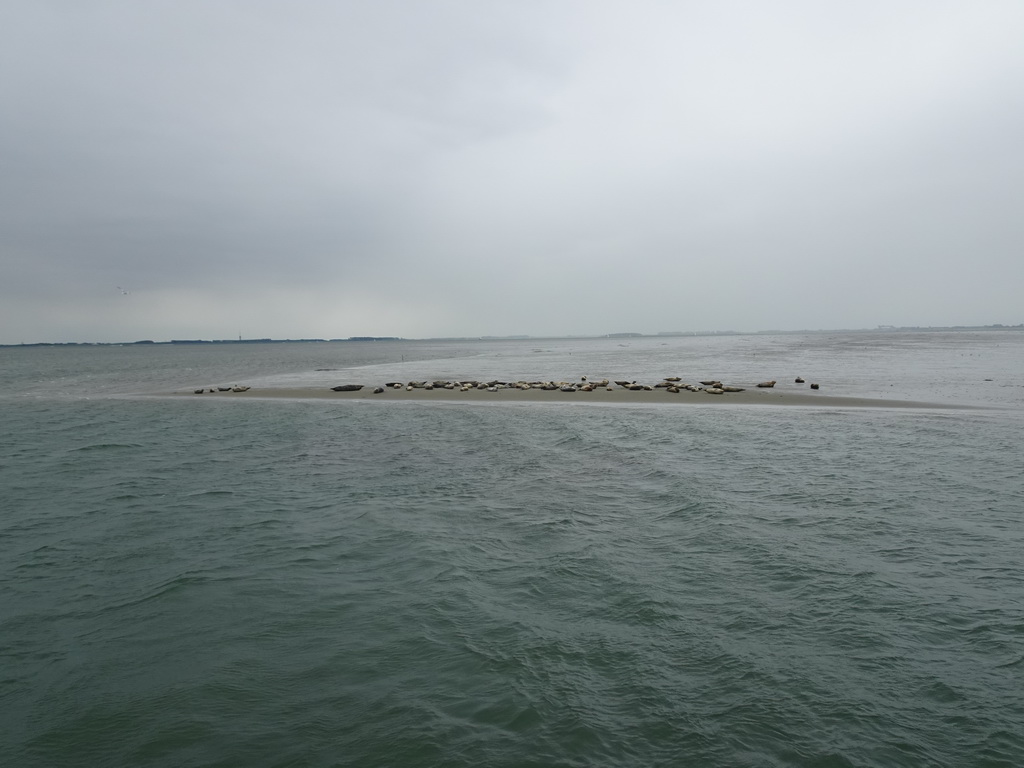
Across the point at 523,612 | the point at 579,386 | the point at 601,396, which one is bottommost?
the point at 523,612

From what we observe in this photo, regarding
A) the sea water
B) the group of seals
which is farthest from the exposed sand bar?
the sea water

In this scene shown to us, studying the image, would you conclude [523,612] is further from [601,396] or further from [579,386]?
[579,386]

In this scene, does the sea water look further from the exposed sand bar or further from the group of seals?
the group of seals

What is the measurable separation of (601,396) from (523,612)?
29138 mm

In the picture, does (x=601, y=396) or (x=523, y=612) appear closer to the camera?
(x=523, y=612)

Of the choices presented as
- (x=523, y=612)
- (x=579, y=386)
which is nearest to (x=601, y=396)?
(x=579, y=386)

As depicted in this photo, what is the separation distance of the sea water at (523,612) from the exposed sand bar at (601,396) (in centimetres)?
1378

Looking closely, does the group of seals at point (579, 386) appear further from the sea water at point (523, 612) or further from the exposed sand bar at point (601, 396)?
the sea water at point (523, 612)

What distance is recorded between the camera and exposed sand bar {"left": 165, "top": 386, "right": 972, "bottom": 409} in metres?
30.7

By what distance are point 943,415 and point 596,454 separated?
56.5 ft

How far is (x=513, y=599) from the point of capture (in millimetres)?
8375

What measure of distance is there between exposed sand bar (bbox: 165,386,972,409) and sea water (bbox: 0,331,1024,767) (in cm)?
1378

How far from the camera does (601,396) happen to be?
3650cm

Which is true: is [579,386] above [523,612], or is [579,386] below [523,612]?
above
